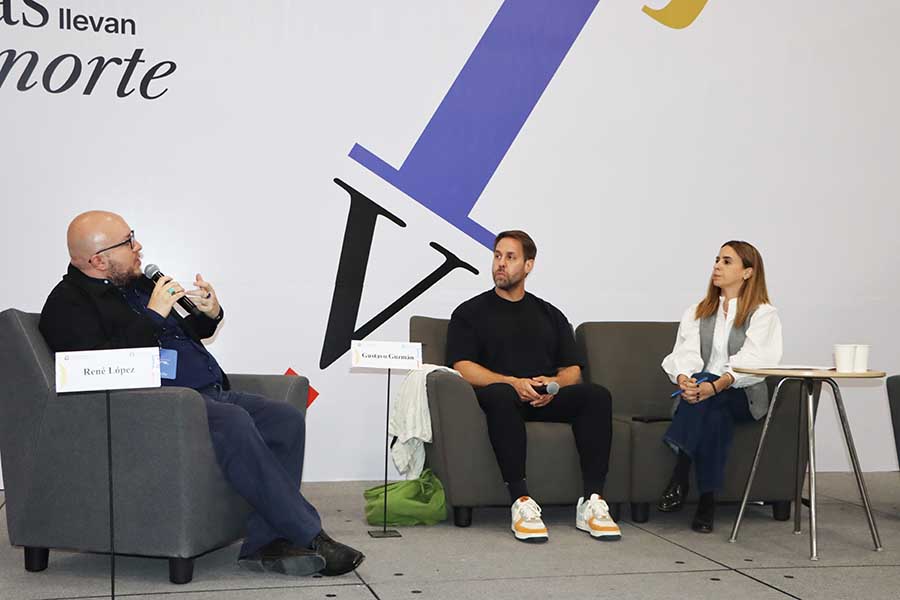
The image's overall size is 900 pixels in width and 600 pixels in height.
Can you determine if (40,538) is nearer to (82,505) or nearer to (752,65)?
(82,505)

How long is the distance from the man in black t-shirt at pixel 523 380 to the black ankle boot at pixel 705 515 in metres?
0.34

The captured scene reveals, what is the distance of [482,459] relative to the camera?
12.6 feet

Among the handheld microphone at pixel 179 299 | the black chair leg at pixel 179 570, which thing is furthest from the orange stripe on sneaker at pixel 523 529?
the handheld microphone at pixel 179 299

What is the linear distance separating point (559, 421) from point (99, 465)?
180cm

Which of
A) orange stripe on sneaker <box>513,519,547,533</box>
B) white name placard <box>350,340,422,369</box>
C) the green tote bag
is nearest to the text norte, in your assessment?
white name placard <box>350,340,422,369</box>

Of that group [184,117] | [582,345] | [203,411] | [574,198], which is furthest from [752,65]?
[203,411]

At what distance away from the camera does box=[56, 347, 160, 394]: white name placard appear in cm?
254

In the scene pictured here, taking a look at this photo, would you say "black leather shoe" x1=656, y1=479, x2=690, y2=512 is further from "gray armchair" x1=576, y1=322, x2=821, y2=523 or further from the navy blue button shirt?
the navy blue button shirt

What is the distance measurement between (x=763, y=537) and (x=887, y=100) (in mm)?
2855

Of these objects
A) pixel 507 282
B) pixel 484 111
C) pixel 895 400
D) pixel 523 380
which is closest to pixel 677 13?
pixel 484 111

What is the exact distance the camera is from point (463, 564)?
3229 millimetres

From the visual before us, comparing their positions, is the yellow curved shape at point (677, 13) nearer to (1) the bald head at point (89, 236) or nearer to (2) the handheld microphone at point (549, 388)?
(2) the handheld microphone at point (549, 388)

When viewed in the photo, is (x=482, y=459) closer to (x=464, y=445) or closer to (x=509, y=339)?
(x=464, y=445)

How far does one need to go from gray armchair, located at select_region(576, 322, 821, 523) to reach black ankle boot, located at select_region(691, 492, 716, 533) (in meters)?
0.12
